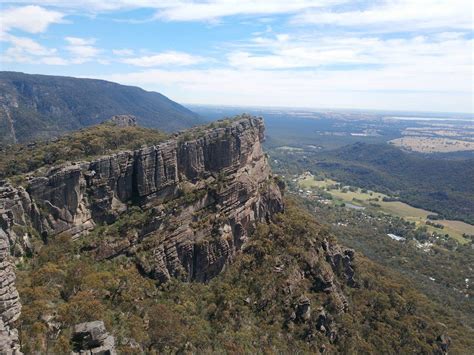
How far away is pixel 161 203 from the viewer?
58656 mm

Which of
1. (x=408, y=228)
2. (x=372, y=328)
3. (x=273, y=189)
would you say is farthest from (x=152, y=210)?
(x=408, y=228)

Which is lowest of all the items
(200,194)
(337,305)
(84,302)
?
(337,305)

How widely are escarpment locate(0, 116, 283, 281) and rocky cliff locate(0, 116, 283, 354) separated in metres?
0.11

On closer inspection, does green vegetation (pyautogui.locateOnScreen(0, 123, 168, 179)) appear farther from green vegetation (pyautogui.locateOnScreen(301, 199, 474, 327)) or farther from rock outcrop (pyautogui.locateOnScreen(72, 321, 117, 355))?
green vegetation (pyautogui.locateOnScreen(301, 199, 474, 327))

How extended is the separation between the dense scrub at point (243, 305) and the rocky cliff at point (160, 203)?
5.83 feet

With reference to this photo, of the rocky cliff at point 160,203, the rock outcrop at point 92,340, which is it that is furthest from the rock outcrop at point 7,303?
the rocky cliff at point 160,203

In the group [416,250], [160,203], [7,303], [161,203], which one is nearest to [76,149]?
[160,203]

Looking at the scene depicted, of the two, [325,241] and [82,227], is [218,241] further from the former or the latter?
[325,241]

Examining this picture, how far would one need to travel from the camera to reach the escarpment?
45.3 metres

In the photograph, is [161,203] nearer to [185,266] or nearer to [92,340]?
[185,266]

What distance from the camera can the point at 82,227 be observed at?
4906 cm

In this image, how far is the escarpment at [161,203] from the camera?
149 ft

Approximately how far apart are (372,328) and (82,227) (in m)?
46.3

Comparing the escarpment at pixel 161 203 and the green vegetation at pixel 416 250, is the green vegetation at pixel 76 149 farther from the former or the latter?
the green vegetation at pixel 416 250
